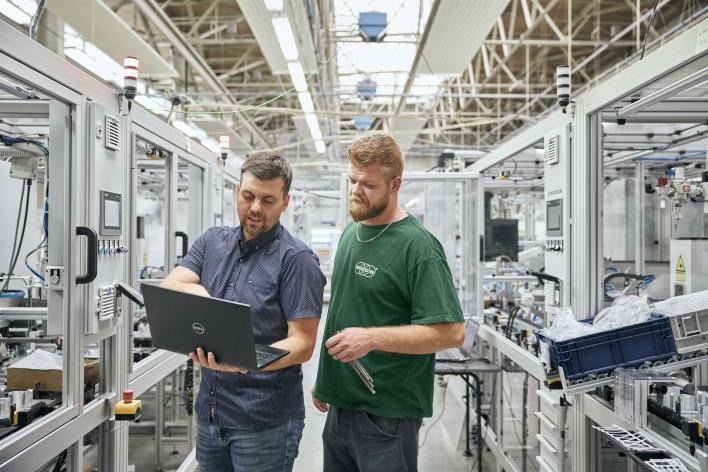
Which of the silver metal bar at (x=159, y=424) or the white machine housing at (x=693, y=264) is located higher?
the white machine housing at (x=693, y=264)

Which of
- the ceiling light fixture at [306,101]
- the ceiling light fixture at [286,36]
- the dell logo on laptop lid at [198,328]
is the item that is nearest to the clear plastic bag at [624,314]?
the dell logo on laptop lid at [198,328]

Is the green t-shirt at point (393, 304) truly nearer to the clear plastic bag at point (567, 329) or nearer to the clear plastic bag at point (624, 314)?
the clear plastic bag at point (567, 329)

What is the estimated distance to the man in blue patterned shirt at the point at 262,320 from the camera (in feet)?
4.75

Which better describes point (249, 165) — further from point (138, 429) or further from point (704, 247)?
point (138, 429)

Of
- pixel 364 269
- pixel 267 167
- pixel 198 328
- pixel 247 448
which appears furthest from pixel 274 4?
pixel 247 448

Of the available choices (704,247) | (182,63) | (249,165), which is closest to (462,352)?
(704,247)

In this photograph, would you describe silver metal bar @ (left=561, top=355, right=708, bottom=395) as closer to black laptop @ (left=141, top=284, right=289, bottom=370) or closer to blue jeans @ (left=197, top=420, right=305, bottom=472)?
blue jeans @ (left=197, top=420, right=305, bottom=472)

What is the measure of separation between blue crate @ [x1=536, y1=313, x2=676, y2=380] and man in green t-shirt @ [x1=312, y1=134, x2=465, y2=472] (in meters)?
0.54

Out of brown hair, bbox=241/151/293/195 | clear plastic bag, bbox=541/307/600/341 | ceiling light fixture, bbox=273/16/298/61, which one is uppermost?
ceiling light fixture, bbox=273/16/298/61

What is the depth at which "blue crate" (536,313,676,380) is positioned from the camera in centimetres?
171

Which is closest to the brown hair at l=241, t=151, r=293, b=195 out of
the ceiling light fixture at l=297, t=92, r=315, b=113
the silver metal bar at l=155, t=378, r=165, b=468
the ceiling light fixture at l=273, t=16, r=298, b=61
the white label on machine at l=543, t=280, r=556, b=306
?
the white label on machine at l=543, t=280, r=556, b=306

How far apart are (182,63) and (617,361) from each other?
6674 mm

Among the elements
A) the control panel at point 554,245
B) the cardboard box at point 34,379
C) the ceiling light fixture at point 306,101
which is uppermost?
the ceiling light fixture at point 306,101

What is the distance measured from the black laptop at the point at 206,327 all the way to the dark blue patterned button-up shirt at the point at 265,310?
0.14 meters
